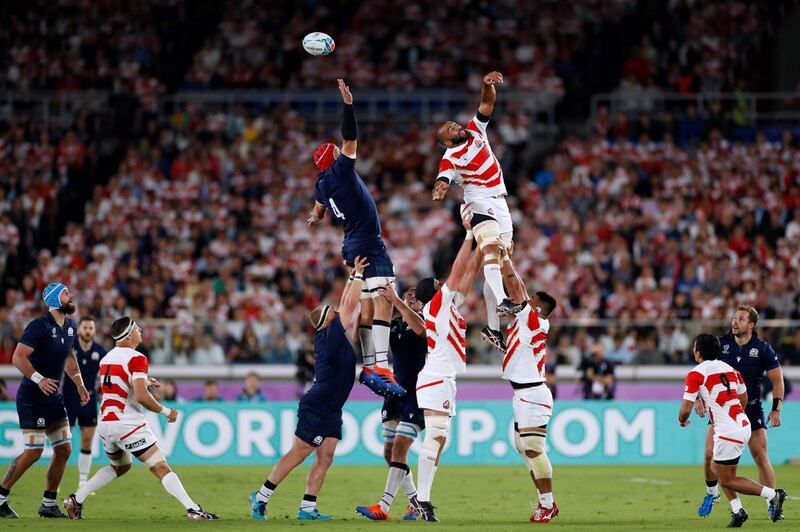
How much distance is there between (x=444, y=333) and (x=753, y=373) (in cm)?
390

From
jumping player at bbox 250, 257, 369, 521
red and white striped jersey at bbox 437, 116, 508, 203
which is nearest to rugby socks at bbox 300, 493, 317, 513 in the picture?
jumping player at bbox 250, 257, 369, 521

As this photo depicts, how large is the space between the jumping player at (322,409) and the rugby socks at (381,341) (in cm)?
44

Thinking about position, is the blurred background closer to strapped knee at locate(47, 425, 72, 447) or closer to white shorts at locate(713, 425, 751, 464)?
strapped knee at locate(47, 425, 72, 447)

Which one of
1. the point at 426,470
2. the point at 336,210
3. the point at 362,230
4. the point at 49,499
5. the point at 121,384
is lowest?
the point at 49,499

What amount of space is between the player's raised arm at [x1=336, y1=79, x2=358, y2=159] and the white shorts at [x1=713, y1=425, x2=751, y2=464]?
474 centimetres

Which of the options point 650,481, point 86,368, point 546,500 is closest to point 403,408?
point 546,500

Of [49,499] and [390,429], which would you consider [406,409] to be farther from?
[49,499]

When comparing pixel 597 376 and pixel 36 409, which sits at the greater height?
pixel 597 376

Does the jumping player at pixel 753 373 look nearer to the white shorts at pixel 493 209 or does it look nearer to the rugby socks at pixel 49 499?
the white shorts at pixel 493 209

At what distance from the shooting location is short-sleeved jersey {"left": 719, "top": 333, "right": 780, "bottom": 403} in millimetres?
14914

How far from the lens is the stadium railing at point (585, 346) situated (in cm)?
2347

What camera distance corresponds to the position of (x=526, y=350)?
13719 millimetres

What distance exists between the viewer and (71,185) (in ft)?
99.2

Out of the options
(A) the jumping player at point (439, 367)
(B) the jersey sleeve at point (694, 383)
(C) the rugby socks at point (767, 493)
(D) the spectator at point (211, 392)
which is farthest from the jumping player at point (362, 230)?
(D) the spectator at point (211, 392)
